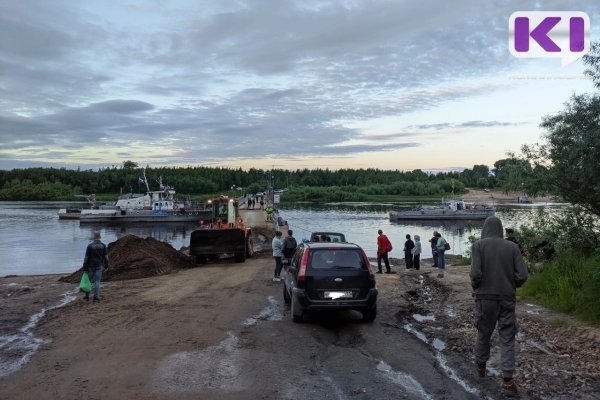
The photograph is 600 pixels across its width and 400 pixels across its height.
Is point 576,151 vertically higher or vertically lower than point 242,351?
higher

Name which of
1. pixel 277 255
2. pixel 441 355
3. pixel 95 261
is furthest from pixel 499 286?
pixel 277 255

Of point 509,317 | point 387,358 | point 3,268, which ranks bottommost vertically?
point 3,268

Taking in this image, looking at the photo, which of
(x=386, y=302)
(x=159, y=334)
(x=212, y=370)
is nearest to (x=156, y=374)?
(x=212, y=370)

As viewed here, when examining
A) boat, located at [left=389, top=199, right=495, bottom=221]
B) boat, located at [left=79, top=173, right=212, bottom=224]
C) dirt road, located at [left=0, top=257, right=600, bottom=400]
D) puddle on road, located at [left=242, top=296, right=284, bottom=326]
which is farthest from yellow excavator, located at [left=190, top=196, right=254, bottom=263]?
boat, located at [left=389, top=199, right=495, bottom=221]

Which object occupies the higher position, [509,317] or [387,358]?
[509,317]

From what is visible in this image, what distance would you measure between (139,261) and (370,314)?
12.5 meters

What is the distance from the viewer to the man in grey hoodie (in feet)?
21.6

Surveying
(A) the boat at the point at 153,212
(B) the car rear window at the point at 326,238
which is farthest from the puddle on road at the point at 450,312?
(A) the boat at the point at 153,212

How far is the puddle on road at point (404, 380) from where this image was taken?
6.51 m

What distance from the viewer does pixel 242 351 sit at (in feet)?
27.3

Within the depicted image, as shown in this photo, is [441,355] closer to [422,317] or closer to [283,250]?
[422,317]

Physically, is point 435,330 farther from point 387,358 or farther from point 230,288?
point 230,288

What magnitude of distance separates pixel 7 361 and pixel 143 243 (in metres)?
15.0

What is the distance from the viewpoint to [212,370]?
23.9 feet
